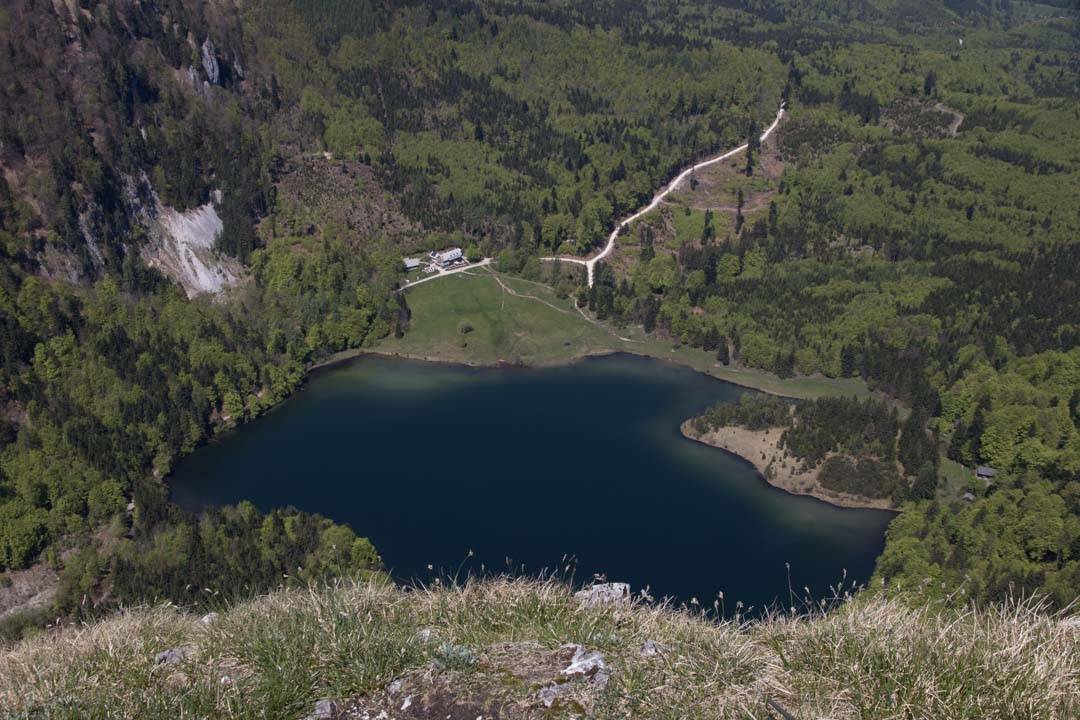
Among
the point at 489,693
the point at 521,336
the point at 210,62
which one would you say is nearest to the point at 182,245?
the point at 210,62

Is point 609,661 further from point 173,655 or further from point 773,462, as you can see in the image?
point 773,462

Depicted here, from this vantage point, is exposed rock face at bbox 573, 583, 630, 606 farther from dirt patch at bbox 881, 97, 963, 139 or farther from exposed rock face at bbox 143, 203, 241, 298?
dirt patch at bbox 881, 97, 963, 139

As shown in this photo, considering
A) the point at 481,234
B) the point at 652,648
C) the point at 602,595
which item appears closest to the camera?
the point at 652,648

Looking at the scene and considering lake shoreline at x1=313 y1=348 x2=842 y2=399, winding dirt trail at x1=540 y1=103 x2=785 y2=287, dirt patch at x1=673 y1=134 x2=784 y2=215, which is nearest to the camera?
lake shoreline at x1=313 y1=348 x2=842 y2=399

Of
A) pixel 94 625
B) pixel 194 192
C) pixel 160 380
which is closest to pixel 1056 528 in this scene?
pixel 94 625

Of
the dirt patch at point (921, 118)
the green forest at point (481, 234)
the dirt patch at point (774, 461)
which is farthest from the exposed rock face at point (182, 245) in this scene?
the dirt patch at point (921, 118)

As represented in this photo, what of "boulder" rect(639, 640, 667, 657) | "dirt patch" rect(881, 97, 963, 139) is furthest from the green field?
"boulder" rect(639, 640, 667, 657)
